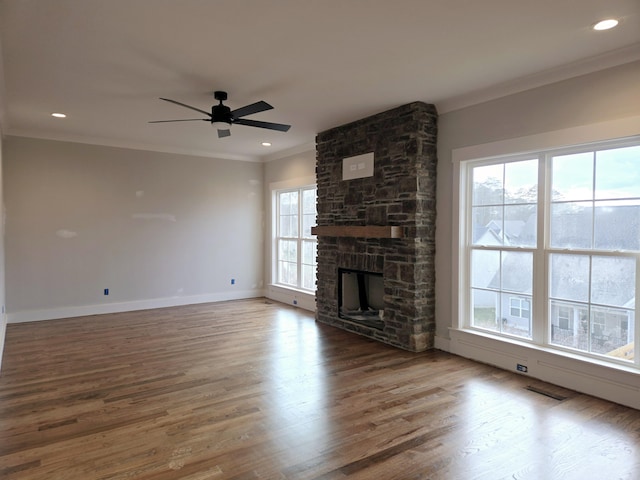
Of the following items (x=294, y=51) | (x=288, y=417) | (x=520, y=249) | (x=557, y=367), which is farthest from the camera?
(x=520, y=249)

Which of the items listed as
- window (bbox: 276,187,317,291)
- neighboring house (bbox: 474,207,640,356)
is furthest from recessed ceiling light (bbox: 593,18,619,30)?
window (bbox: 276,187,317,291)

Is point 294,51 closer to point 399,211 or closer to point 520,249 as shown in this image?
point 399,211

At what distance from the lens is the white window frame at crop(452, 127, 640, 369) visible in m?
3.64

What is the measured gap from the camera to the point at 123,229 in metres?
6.88

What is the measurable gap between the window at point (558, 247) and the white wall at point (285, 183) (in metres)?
3.04

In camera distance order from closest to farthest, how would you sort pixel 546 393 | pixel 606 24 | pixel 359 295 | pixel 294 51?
1. pixel 606 24
2. pixel 294 51
3. pixel 546 393
4. pixel 359 295

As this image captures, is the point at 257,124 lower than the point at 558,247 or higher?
higher

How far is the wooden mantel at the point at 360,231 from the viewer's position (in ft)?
15.8

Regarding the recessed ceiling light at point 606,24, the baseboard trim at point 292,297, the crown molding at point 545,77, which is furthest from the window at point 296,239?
the recessed ceiling light at point 606,24

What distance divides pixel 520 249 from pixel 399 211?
4.54 feet

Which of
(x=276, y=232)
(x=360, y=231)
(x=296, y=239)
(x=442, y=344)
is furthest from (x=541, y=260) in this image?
(x=276, y=232)

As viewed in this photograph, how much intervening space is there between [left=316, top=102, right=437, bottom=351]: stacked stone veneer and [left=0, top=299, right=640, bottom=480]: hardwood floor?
1.37 ft

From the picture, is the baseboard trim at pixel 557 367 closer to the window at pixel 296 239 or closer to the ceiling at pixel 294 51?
the ceiling at pixel 294 51

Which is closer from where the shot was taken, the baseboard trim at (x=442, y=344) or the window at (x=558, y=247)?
the window at (x=558, y=247)
